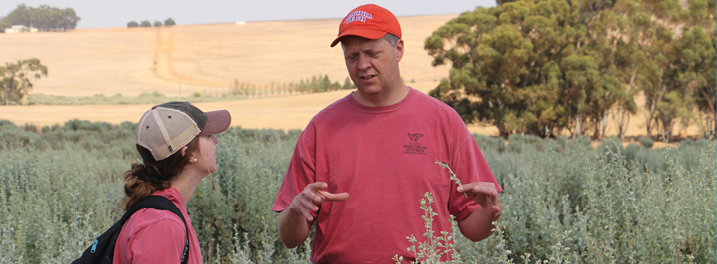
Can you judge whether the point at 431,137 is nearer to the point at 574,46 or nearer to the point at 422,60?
the point at 574,46

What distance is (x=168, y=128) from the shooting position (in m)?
2.08

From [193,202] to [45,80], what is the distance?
67891mm

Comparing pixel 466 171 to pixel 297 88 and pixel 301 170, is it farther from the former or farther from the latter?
pixel 297 88

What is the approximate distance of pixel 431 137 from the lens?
7.55 ft

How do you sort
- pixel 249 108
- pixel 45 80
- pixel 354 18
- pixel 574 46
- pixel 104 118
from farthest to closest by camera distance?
pixel 45 80 < pixel 249 108 < pixel 104 118 < pixel 574 46 < pixel 354 18

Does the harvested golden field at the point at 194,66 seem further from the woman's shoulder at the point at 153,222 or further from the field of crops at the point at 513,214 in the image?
the woman's shoulder at the point at 153,222

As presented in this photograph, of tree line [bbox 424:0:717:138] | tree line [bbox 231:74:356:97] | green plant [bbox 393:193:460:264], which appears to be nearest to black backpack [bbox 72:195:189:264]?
green plant [bbox 393:193:460:264]

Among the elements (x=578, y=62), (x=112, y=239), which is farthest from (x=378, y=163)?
(x=578, y=62)

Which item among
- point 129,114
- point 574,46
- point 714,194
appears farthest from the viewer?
point 129,114

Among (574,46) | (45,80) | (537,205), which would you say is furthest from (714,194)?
(45,80)

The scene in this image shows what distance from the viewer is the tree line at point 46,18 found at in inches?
4963

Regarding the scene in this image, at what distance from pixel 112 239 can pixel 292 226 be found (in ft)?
2.28

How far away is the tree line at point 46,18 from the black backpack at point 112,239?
140086 mm

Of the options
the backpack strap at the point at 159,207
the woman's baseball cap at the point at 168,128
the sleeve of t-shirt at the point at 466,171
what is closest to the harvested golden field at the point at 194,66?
the sleeve of t-shirt at the point at 466,171
